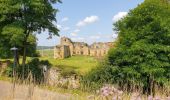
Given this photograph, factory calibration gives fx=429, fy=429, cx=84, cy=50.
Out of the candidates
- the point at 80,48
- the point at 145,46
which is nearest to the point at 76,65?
the point at 80,48

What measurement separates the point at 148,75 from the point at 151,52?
1718mm

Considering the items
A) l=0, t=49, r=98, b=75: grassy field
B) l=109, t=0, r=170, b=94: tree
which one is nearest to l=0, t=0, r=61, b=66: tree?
l=0, t=49, r=98, b=75: grassy field

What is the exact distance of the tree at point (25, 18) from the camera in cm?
3431

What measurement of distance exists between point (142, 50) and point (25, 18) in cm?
1065

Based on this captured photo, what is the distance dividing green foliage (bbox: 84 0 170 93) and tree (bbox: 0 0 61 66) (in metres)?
7.04

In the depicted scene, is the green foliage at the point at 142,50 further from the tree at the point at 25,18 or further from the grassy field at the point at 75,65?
the tree at the point at 25,18

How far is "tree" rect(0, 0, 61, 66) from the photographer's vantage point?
34312mm

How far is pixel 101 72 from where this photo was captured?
30.7 m

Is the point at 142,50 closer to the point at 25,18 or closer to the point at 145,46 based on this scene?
the point at 145,46

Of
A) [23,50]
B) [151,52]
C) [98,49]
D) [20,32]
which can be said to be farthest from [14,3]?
[98,49]

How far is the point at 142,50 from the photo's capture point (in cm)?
3041

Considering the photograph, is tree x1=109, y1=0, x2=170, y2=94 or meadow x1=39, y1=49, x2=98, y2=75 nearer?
tree x1=109, y1=0, x2=170, y2=94

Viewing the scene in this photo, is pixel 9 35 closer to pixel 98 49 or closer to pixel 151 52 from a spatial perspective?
pixel 151 52

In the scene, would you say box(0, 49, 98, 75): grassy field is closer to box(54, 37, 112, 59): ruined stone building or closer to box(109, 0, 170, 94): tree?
box(54, 37, 112, 59): ruined stone building
